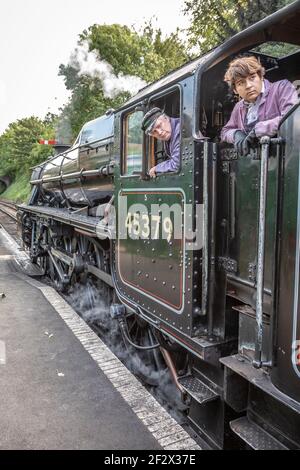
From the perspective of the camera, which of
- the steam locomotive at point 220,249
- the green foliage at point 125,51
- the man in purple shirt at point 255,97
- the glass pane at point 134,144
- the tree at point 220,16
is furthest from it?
the green foliage at point 125,51

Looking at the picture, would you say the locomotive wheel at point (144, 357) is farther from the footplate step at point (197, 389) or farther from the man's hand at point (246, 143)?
the man's hand at point (246, 143)

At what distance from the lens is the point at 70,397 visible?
10.5 ft

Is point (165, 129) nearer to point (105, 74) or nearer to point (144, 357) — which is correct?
point (144, 357)

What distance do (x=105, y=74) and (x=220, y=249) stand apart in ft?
66.6

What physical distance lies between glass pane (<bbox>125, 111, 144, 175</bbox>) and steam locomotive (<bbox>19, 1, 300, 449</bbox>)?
2 centimetres

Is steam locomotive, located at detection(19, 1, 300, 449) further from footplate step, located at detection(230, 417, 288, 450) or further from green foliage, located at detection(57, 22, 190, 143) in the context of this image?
green foliage, located at detection(57, 22, 190, 143)

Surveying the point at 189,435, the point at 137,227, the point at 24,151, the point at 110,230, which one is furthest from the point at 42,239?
the point at 24,151

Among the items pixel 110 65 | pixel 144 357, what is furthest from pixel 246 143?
pixel 110 65

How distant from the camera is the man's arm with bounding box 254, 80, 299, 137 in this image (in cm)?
191

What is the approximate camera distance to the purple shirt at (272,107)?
193cm

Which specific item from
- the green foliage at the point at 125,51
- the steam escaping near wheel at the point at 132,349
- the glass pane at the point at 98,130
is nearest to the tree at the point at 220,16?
the green foliage at the point at 125,51

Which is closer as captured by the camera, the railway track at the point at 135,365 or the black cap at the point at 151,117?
the black cap at the point at 151,117

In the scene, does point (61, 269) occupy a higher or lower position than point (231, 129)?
lower

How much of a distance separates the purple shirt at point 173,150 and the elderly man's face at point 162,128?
31 mm
